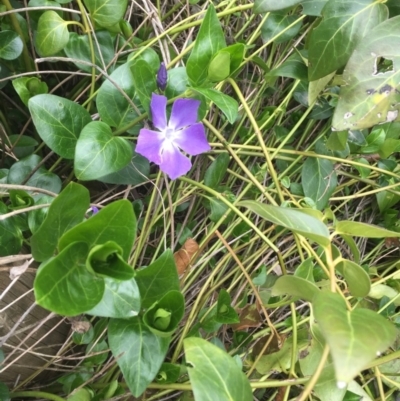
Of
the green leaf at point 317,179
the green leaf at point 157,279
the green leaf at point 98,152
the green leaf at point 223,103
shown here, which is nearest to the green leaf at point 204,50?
the green leaf at point 223,103

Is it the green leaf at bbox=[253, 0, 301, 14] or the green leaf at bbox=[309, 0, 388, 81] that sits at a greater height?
the green leaf at bbox=[253, 0, 301, 14]

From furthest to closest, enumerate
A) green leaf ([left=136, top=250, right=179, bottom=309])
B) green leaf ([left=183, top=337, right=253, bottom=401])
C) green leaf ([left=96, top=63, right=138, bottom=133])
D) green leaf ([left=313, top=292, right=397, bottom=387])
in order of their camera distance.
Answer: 1. green leaf ([left=96, top=63, right=138, bottom=133])
2. green leaf ([left=136, top=250, right=179, bottom=309])
3. green leaf ([left=183, top=337, right=253, bottom=401])
4. green leaf ([left=313, top=292, right=397, bottom=387])

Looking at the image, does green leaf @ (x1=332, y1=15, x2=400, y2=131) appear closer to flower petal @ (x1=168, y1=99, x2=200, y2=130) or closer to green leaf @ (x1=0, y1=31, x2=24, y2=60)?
flower petal @ (x1=168, y1=99, x2=200, y2=130)

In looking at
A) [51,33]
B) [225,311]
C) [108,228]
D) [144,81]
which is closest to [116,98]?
[144,81]

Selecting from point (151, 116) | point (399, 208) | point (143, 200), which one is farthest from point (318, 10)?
point (399, 208)

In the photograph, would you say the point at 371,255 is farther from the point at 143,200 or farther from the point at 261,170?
the point at 143,200

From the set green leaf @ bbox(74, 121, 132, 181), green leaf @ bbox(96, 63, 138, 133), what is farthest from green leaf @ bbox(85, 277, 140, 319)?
green leaf @ bbox(96, 63, 138, 133)
